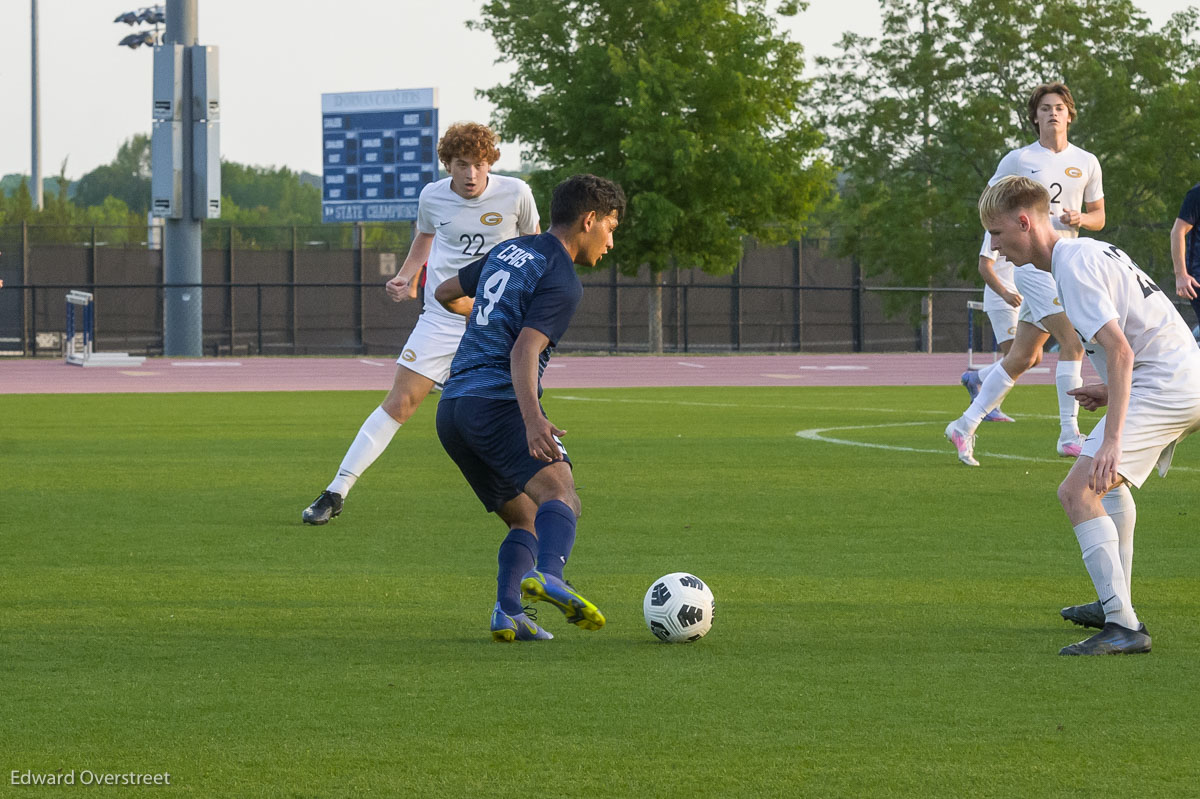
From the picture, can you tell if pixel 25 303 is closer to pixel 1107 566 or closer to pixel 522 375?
pixel 522 375

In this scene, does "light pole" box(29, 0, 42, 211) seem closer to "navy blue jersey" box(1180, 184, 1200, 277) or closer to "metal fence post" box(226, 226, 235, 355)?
"metal fence post" box(226, 226, 235, 355)

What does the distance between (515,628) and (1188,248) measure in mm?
7724

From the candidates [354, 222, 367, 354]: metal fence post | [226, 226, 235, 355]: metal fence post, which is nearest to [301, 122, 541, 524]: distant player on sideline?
[226, 226, 235, 355]: metal fence post

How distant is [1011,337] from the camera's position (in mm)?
11414

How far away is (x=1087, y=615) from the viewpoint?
5328 mm

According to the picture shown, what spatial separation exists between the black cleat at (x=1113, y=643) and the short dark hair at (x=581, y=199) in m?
1.94

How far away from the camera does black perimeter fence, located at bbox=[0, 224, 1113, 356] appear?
38844 millimetres

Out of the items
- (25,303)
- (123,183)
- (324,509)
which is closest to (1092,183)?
(324,509)

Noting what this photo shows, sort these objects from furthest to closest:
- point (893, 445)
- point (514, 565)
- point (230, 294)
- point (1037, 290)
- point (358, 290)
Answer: point (358, 290) < point (230, 294) < point (893, 445) < point (1037, 290) < point (514, 565)

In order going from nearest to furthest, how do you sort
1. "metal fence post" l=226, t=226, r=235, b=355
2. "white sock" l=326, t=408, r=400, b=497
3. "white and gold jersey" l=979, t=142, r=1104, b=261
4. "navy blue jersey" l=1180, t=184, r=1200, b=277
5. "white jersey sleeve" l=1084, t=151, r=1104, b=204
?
1. "white sock" l=326, t=408, r=400, b=497
2. "white and gold jersey" l=979, t=142, r=1104, b=261
3. "white jersey sleeve" l=1084, t=151, r=1104, b=204
4. "navy blue jersey" l=1180, t=184, r=1200, b=277
5. "metal fence post" l=226, t=226, r=235, b=355

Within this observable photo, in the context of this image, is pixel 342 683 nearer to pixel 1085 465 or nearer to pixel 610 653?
pixel 610 653

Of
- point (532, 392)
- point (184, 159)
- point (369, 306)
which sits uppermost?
point (184, 159)

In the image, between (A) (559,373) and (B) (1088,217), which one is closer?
(B) (1088,217)

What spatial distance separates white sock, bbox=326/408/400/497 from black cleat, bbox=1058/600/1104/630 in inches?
156
